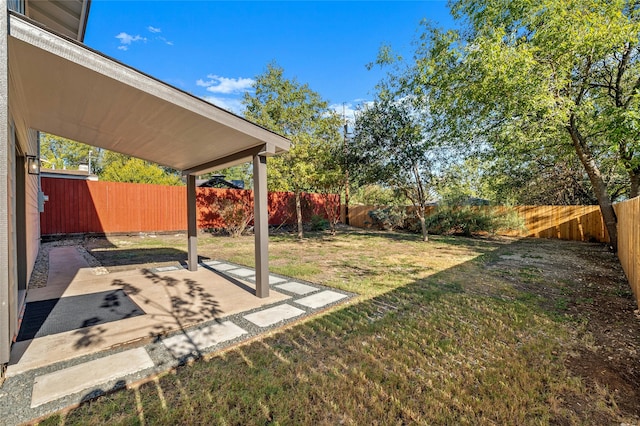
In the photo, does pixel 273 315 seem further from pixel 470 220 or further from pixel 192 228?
pixel 470 220

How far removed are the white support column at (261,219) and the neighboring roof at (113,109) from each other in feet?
0.77

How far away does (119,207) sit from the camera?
10523mm

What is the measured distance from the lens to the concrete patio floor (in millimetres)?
1988

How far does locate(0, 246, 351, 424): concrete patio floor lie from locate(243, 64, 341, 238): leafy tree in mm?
5798

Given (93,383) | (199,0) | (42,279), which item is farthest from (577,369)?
(199,0)

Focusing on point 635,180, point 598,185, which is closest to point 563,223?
point 635,180

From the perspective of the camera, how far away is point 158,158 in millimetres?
4918

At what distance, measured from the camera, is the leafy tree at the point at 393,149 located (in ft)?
33.0

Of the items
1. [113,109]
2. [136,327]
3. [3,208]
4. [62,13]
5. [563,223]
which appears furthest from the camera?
[563,223]

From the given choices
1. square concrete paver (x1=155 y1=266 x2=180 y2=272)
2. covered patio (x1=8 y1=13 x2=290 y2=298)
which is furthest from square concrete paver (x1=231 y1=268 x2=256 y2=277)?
covered patio (x1=8 y1=13 x2=290 y2=298)

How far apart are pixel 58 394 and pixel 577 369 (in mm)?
3748

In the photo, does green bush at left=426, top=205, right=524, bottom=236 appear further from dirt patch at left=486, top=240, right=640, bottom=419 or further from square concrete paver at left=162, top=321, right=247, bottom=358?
square concrete paver at left=162, top=321, right=247, bottom=358

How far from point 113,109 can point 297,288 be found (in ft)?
10.7

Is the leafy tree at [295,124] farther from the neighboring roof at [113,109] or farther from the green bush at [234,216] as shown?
the neighboring roof at [113,109]
